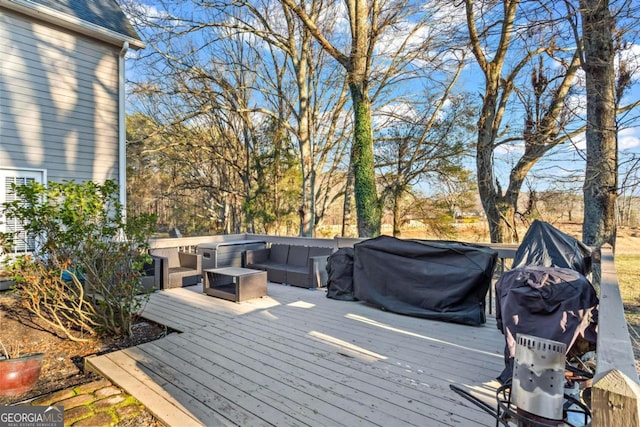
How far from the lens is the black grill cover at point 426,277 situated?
12.5 feet

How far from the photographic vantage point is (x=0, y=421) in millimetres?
2072

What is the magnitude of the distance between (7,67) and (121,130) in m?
1.86

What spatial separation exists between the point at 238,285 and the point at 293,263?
1.63m

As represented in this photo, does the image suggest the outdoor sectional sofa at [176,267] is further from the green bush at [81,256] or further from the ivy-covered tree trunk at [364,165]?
the ivy-covered tree trunk at [364,165]

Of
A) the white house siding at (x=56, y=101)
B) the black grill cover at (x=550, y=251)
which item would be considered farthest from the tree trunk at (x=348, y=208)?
the black grill cover at (x=550, y=251)

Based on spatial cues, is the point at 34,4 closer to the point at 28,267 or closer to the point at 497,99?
the point at 28,267

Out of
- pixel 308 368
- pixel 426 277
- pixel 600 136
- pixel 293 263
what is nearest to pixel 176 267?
pixel 293 263

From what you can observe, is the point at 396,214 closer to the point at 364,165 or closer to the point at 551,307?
the point at 364,165

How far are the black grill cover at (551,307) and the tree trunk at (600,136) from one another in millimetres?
3196

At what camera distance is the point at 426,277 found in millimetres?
4102

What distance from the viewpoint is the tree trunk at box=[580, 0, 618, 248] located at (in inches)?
178

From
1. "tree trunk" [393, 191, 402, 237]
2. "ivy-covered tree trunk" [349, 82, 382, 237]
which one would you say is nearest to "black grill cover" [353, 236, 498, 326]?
"ivy-covered tree trunk" [349, 82, 382, 237]

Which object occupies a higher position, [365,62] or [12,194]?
[365,62]

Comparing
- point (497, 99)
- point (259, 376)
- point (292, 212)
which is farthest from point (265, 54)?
point (259, 376)
